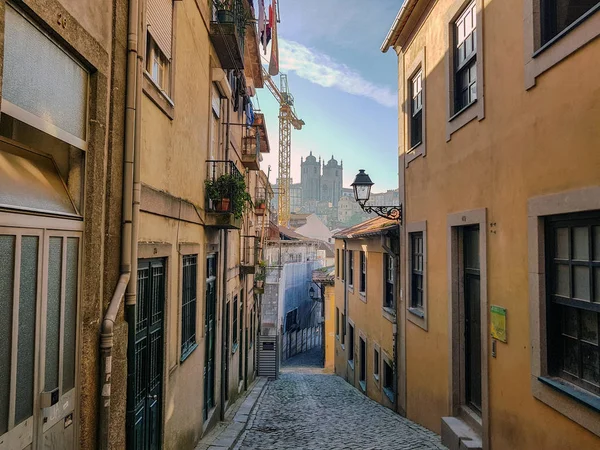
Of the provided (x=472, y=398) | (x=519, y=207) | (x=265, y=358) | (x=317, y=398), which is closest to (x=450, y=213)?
(x=519, y=207)

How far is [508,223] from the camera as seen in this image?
5590mm

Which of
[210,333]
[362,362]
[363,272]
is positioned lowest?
[362,362]

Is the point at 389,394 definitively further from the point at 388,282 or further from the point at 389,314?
the point at 388,282

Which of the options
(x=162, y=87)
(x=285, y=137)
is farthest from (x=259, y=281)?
(x=285, y=137)

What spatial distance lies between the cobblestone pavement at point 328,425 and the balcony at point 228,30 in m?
7.53

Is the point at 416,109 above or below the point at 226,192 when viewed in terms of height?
above

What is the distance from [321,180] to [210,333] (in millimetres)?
162170

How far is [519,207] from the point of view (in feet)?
17.4

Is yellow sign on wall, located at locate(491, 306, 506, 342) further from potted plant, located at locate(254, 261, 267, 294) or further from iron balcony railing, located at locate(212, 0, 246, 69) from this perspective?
potted plant, located at locate(254, 261, 267, 294)

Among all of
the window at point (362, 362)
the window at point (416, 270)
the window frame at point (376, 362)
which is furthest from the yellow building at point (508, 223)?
the window at point (362, 362)

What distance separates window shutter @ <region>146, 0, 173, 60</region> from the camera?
5.38 meters

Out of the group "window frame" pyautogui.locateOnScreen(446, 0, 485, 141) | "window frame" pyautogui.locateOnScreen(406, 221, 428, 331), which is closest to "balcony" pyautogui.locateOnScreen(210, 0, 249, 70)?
"window frame" pyautogui.locateOnScreen(446, 0, 485, 141)

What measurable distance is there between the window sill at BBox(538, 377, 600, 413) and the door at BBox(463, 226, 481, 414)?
229cm

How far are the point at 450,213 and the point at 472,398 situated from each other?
3.04 meters
